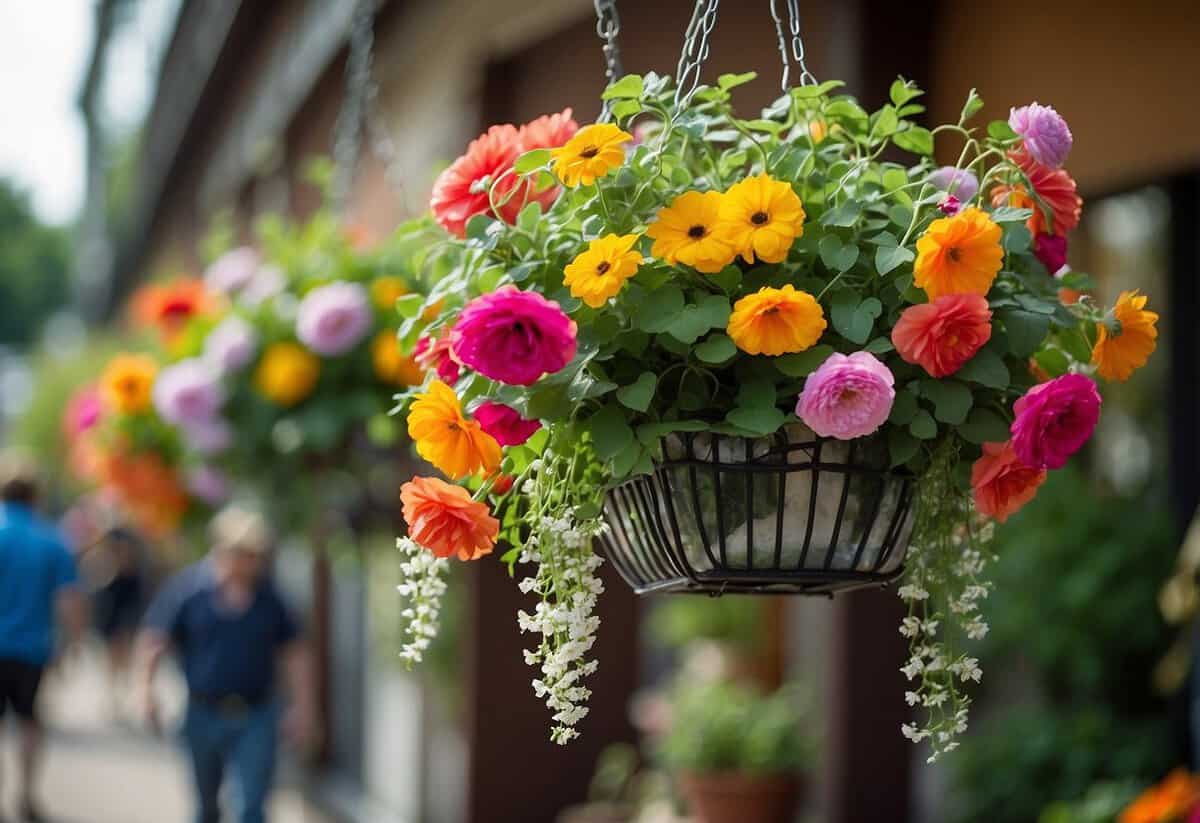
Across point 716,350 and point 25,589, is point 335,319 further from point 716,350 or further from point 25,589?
point 25,589

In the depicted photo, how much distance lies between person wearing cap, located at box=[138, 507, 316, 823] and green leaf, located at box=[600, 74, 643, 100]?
4137 millimetres

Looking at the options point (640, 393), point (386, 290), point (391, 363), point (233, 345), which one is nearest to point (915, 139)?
point (640, 393)

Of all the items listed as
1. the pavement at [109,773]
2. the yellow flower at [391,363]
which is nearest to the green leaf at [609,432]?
the yellow flower at [391,363]

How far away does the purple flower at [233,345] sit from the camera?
4699 mm

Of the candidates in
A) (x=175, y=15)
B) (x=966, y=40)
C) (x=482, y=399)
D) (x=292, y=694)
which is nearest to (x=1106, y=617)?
(x=966, y=40)

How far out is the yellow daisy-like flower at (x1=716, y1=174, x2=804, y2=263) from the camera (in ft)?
7.17

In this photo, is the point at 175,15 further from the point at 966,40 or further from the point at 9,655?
the point at 966,40

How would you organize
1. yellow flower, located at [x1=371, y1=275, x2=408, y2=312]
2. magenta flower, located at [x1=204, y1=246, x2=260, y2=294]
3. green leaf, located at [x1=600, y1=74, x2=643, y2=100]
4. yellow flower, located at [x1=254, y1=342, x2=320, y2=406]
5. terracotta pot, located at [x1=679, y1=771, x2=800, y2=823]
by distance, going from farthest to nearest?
terracotta pot, located at [x1=679, y1=771, x2=800, y2=823] < magenta flower, located at [x1=204, y1=246, x2=260, y2=294] < yellow flower, located at [x1=254, y1=342, x2=320, y2=406] < yellow flower, located at [x1=371, y1=275, x2=408, y2=312] < green leaf, located at [x1=600, y1=74, x2=643, y2=100]

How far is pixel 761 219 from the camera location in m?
2.22

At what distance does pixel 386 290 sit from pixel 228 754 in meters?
2.53

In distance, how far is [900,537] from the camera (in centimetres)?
233

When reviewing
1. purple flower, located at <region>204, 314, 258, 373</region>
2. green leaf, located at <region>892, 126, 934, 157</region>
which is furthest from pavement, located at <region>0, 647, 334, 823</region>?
green leaf, located at <region>892, 126, 934, 157</region>

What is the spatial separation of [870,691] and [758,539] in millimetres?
2984

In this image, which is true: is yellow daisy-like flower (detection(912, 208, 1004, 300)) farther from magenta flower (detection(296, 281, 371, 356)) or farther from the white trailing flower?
magenta flower (detection(296, 281, 371, 356))
